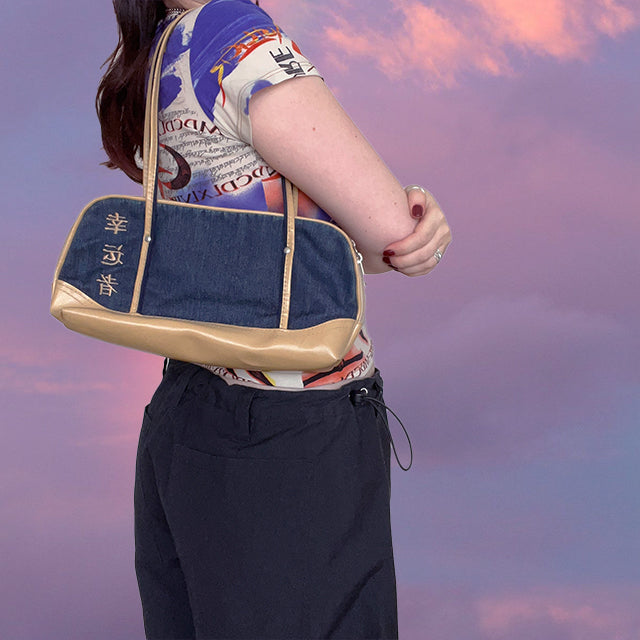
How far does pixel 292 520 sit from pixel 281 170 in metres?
0.54

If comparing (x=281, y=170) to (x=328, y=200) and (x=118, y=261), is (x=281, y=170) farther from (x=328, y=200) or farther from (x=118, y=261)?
(x=118, y=261)

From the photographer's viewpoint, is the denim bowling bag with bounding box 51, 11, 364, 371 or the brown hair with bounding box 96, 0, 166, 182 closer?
the denim bowling bag with bounding box 51, 11, 364, 371

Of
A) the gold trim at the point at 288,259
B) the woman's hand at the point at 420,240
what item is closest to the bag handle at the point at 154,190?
A: the gold trim at the point at 288,259

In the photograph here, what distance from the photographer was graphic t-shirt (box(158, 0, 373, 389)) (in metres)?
1.28

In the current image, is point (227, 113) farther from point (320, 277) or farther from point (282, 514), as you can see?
point (282, 514)

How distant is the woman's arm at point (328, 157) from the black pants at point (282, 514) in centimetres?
28

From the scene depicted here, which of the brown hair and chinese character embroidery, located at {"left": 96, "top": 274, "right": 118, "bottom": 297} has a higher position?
the brown hair

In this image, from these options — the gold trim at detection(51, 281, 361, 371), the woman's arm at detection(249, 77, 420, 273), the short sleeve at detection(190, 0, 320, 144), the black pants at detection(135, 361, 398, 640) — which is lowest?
the black pants at detection(135, 361, 398, 640)

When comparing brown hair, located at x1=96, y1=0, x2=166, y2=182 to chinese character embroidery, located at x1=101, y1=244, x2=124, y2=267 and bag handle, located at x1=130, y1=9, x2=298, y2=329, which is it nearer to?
bag handle, located at x1=130, y1=9, x2=298, y2=329

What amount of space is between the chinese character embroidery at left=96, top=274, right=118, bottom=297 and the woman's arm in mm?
319

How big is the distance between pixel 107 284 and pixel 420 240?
1.67ft

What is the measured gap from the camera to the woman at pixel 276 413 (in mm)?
1290

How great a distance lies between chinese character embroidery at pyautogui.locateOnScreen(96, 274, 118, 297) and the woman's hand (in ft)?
1.45

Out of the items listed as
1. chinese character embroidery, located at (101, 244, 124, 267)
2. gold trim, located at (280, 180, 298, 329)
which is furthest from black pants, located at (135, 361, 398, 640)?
chinese character embroidery, located at (101, 244, 124, 267)
